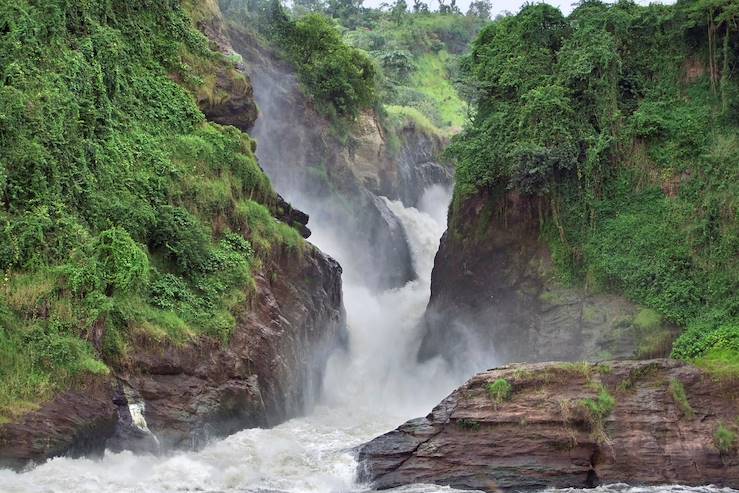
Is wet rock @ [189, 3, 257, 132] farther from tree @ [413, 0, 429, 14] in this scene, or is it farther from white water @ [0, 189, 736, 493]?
tree @ [413, 0, 429, 14]

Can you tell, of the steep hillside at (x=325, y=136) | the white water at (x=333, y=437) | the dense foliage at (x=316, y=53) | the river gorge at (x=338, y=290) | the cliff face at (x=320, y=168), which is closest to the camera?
the white water at (x=333, y=437)

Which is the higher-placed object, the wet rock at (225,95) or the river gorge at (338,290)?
the wet rock at (225,95)

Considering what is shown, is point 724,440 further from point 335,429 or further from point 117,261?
point 117,261

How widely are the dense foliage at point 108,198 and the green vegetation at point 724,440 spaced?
11.6m

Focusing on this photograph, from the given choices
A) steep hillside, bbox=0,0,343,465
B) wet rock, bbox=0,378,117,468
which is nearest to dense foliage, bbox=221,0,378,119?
steep hillside, bbox=0,0,343,465

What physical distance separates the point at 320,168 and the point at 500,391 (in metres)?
23.4

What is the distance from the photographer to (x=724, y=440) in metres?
17.2

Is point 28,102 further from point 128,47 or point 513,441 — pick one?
point 513,441

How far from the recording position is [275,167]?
3800 cm

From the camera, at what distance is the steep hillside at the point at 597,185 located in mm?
23656

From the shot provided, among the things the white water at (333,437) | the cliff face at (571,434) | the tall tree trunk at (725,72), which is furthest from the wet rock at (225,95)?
the tall tree trunk at (725,72)

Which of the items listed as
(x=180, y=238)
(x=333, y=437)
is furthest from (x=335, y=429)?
(x=180, y=238)

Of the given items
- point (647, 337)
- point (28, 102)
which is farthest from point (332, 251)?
point (28, 102)

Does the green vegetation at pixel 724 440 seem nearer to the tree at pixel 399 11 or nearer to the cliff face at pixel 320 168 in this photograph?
the cliff face at pixel 320 168
